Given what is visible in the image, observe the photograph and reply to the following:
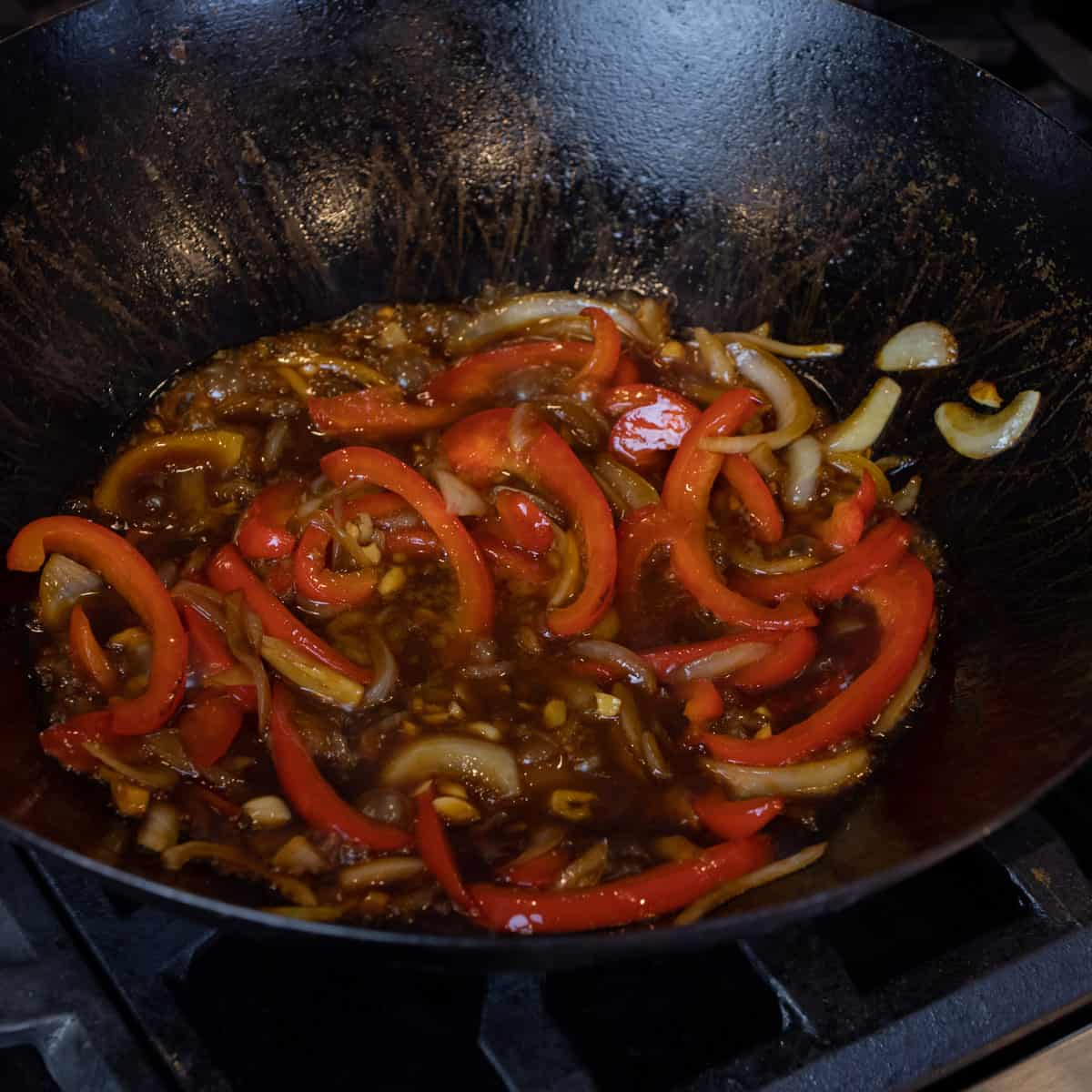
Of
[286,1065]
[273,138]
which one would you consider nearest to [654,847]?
[286,1065]

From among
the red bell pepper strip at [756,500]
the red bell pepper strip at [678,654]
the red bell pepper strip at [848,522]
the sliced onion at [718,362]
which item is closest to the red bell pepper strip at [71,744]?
the red bell pepper strip at [678,654]

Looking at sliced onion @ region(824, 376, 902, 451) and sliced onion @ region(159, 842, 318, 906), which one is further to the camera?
sliced onion @ region(824, 376, 902, 451)

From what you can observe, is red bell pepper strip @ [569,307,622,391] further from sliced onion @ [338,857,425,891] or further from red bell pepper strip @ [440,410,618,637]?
sliced onion @ [338,857,425,891]

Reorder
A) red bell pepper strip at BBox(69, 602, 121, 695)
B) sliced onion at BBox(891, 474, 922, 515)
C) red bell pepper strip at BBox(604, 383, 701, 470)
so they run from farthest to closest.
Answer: red bell pepper strip at BBox(604, 383, 701, 470) < sliced onion at BBox(891, 474, 922, 515) < red bell pepper strip at BBox(69, 602, 121, 695)

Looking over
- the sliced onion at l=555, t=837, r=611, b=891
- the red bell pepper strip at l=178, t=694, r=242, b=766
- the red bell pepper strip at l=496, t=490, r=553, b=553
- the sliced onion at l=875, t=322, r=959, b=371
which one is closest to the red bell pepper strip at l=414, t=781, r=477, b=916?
the sliced onion at l=555, t=837, r=611, b=891

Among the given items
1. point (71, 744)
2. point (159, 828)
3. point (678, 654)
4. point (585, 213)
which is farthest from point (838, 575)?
point (71, 744)

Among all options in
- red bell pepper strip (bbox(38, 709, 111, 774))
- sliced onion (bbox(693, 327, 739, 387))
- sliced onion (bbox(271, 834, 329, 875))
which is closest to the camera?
sliced onion (bbox(271, 834, 329, 875))
